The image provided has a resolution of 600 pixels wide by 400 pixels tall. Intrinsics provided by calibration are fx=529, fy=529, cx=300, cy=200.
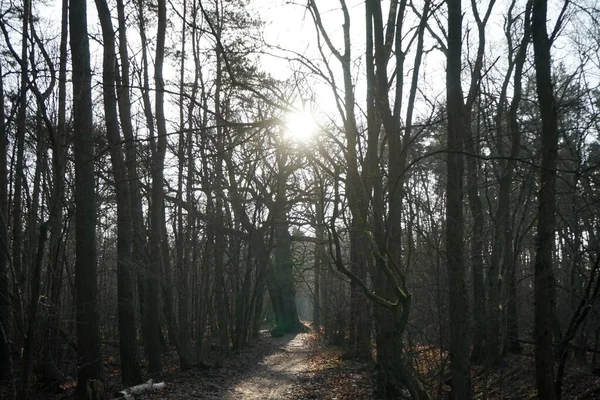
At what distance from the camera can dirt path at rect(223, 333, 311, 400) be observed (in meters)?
11.5

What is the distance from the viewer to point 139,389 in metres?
10.7

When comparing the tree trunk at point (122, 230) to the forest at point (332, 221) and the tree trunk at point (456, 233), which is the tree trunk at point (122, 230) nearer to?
the forest at point (332, 221)

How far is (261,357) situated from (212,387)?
6997 millimetres

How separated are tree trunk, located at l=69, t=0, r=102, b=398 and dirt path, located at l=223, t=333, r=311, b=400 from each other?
9.42ft

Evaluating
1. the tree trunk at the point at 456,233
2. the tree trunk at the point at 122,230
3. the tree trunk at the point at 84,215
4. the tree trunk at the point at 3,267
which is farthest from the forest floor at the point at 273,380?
the tree trunk at the point at 456,233

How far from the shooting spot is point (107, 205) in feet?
47.9

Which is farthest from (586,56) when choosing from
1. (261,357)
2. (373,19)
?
(261,357)

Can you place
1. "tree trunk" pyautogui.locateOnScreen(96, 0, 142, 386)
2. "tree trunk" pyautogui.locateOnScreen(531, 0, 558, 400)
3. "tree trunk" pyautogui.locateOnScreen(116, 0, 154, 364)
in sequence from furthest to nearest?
"tree trunk" pyautogui.locateOnScreen(116, 0, 154, 364)
"tree trunk" pyautogui.locateOnScreen(96, 0, 142, 386)
"tree trunk" pyautogui.locateOnScreen(531, 0, 558, 400)

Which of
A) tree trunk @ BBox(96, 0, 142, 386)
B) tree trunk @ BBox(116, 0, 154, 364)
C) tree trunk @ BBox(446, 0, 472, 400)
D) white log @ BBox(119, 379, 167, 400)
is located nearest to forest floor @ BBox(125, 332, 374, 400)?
white log @ BBox(119, 379, 167, 400)

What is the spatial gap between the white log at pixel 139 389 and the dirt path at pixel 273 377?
4.70 feet

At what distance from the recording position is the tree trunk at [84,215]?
33.8 feet

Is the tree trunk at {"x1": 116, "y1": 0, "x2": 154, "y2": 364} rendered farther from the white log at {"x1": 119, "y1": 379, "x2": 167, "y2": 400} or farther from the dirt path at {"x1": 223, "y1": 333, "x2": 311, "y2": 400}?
the dirt path at {"x1": 223, "y1": 333, "x2": 311, "y2": 400}

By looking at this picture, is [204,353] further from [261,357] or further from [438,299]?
[438,299]

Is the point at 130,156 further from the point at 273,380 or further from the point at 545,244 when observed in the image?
the point at 545,244
